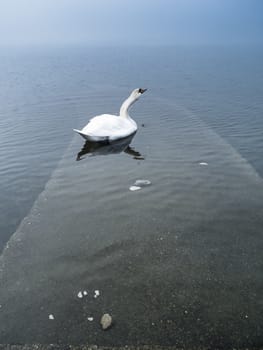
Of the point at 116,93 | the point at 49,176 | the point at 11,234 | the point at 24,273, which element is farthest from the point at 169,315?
the point at 116,93

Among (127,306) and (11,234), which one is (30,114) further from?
(127,306)

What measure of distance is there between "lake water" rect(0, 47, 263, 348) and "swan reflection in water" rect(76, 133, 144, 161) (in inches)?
5.4

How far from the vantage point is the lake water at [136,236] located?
20.5ft

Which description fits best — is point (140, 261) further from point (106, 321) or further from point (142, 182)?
point (142, 182)

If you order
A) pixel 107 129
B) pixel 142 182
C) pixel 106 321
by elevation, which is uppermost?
pixel 107 129

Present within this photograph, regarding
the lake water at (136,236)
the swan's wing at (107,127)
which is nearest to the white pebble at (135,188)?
the lake water at (136,236)

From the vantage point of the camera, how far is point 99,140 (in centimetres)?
1666

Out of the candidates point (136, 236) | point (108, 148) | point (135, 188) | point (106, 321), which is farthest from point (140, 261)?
point (108, 148)

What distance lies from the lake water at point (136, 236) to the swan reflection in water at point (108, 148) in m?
0.14

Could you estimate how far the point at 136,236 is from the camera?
356 inches

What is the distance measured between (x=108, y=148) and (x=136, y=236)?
27.6 ft

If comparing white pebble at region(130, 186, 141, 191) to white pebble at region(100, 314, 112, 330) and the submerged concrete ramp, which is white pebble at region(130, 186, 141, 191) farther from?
white pebble at region(100, 314, 112, 330)

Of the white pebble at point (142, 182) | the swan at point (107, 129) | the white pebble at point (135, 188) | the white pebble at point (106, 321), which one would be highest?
the swan at point (107, 129)

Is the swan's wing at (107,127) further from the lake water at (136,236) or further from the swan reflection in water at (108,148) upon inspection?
the lake water at (136,236)
